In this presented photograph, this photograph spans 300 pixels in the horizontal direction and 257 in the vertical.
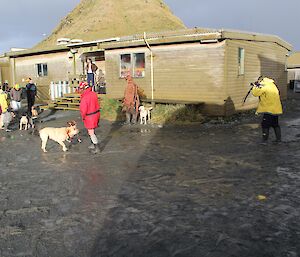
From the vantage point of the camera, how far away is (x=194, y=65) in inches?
601

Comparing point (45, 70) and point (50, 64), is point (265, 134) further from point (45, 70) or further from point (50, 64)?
point (45, 70)

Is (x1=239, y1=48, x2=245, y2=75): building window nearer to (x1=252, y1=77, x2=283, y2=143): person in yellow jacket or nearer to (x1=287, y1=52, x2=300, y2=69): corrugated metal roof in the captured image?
(x1=252, y1=77, x2=283, y2=143): person in yellow jacket

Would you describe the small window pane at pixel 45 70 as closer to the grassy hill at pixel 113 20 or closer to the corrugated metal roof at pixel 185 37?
the corrugated metal roof at pixel 185 37

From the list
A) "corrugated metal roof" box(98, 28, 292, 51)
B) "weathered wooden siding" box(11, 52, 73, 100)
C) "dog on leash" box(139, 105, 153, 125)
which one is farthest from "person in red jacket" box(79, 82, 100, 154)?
"weathered wooden siding" box(11, 52, 73, 100)

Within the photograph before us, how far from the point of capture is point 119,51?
18.0 metres

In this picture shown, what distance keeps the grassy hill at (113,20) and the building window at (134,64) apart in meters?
38.5

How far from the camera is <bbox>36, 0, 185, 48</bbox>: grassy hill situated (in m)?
58.8

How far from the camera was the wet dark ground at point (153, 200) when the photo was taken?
4.17 m

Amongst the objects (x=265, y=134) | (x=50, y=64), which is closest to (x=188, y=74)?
(x=265, y=134)

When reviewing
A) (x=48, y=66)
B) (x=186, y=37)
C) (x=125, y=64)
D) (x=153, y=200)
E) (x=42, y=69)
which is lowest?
(x=153, y=200)

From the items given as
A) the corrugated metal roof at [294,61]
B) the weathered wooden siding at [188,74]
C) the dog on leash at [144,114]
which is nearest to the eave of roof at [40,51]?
the weathered wooden siding at [188,74]

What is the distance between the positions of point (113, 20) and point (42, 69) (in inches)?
1709

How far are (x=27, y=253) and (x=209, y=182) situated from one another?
12.2 ft

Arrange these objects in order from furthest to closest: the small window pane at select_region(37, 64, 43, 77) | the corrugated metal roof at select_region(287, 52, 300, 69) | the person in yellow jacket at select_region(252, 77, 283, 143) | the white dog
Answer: the corrugated metal roof at select_region(287, 52, 300, 69) < the small window pane at select_region(37, 64, 43, 77) < the white dog < the person in yellow jacket at select_region(252, 77, 283, 143)
